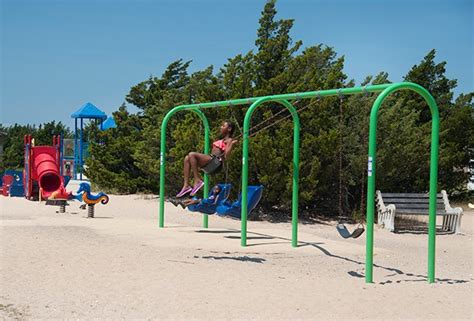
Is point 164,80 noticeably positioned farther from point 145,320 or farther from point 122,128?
point 145,320

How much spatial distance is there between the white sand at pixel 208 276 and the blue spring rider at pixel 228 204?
0.51m

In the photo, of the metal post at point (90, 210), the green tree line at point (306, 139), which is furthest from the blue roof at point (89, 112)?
the metal post at point (90, 210)

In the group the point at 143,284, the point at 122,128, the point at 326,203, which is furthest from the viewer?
the point at 122,128

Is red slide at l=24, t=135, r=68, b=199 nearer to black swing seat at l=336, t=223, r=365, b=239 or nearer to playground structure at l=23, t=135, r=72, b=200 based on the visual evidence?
playground structure at l=23, t=135, r=72, b=200

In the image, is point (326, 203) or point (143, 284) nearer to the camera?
point (143, 284)

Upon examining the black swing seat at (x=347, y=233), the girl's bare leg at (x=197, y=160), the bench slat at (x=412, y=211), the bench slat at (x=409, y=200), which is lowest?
the bench slat at (x=412, y=211)

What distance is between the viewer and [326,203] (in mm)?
17609

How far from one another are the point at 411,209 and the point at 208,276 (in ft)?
30.1

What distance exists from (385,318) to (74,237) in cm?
629

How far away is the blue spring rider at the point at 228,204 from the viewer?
1100 cm

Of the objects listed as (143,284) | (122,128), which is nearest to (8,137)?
(122,128)

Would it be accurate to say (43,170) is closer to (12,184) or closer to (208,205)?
(12,184)

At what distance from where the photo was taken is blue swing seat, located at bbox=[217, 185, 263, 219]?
11.0 m

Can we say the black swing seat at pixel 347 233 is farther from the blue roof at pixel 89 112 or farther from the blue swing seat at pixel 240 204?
the blue roof at pixel 89 112
